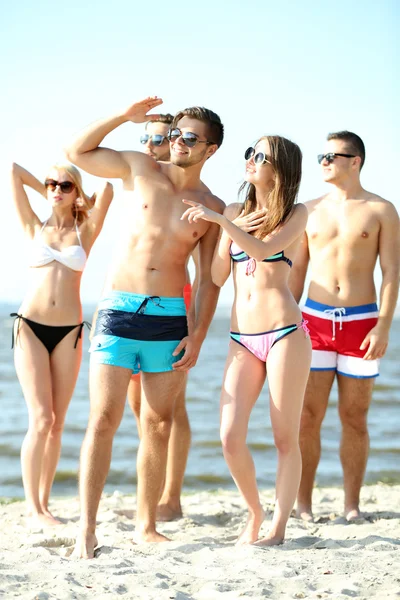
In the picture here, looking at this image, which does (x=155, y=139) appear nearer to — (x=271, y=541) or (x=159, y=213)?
(x=159, y=213)

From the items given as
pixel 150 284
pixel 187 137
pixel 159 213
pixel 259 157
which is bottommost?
pixel 150 284

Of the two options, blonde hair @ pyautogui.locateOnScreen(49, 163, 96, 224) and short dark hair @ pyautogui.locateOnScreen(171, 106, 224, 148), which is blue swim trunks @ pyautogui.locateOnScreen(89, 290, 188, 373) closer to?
short dark hair @ pyautogui.locateOnScreen(171, 106, 224, 148)

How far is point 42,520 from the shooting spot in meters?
5.94

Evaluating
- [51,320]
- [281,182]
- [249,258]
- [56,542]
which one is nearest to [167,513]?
[56,542]

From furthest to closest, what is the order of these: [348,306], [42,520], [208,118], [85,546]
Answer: [348,306] → [42,520] → [208,118] → [85,546]

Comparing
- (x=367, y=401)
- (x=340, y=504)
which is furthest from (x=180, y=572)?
(x=340, y=504)

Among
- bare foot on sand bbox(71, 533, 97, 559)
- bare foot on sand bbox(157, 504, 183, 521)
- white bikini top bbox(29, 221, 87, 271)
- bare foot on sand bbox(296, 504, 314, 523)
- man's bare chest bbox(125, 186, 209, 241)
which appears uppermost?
man's bare chest bbox(125, 186, 209, 241)

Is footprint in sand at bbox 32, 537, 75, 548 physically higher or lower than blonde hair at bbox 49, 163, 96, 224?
lower

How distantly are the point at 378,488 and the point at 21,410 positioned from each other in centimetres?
675

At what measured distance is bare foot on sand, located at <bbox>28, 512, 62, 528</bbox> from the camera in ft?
19.3

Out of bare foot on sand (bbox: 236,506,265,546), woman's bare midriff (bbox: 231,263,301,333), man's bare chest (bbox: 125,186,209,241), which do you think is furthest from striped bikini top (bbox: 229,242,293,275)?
bare foot on sand (bbox: 236,506,265,546)

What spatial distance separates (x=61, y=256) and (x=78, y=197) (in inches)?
20.7

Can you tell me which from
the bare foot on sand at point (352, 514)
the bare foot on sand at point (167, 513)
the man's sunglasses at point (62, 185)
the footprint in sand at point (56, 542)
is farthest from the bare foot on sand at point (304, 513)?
the man's sunglasses at point (62, 185)

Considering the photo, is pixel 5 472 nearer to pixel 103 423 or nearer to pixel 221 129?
pixel 103 423
